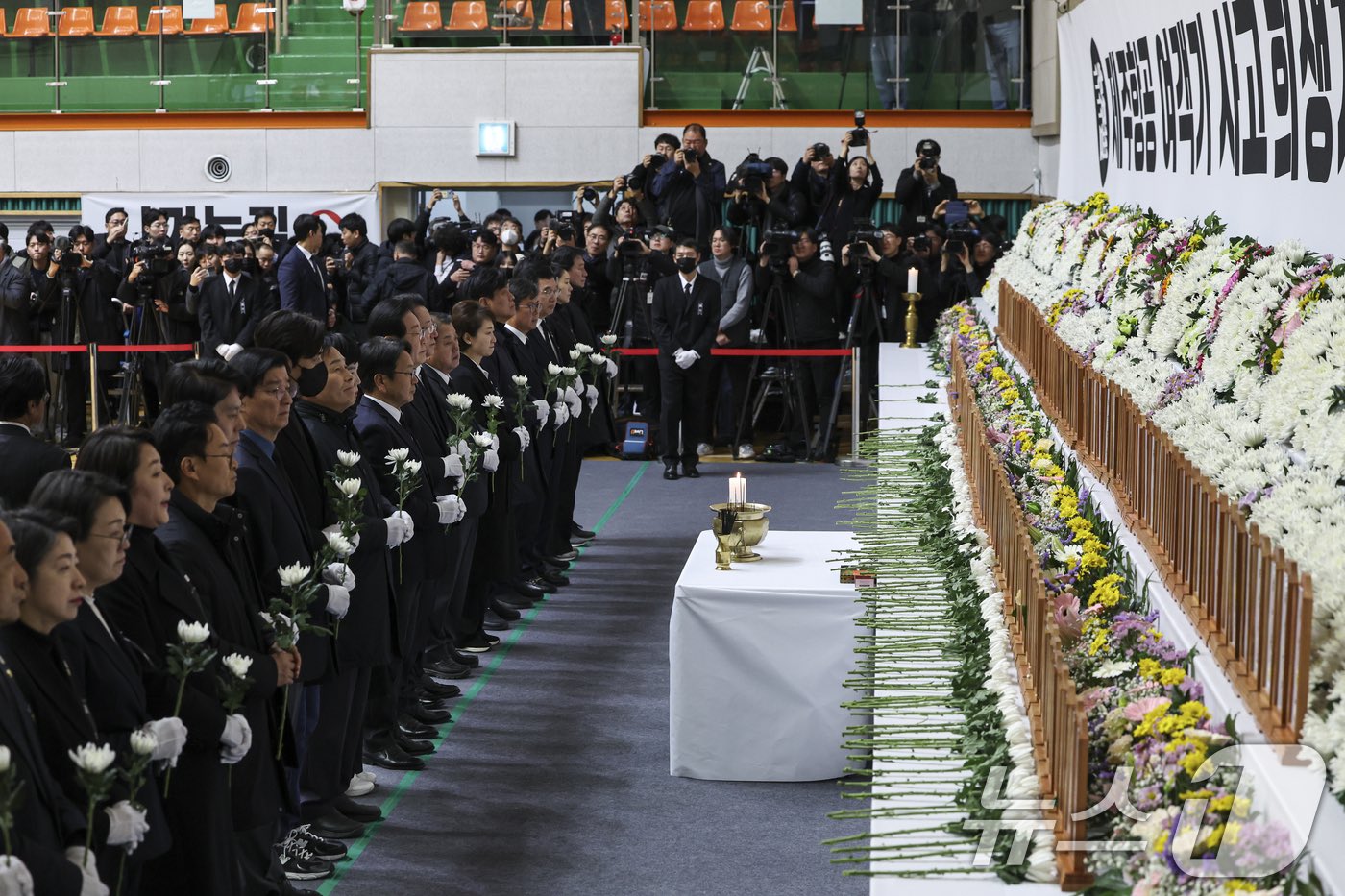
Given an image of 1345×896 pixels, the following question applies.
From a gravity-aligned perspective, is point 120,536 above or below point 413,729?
above

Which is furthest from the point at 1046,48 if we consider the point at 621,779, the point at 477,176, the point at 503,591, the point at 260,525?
the point at 260,525

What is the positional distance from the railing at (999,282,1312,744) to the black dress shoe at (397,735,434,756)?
2625mm

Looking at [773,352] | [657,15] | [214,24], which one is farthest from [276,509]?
[214,24]

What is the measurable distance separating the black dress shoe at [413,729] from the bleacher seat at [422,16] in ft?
37.0

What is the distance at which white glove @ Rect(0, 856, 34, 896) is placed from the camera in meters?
2.63

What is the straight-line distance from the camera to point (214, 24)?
55.0ft

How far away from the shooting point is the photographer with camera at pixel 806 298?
1227 centimetres

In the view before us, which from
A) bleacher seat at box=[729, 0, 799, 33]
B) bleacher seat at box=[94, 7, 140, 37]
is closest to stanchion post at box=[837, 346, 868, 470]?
bleacher seat at box=[729, 0, 799, 33]

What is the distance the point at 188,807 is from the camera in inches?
145

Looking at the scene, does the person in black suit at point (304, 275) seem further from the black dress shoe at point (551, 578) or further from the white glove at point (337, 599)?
the white glove at point (337, 599)

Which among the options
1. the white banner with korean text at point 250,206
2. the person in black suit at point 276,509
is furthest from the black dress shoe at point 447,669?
the white banner with korean text at point 250,206

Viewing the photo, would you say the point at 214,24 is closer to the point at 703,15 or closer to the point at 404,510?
the point at 703,15

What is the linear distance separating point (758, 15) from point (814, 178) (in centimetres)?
280

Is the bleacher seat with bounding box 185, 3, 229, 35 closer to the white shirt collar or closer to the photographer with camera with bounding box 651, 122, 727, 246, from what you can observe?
the photographer with camera with bounding box 651, 122, 727, 246
